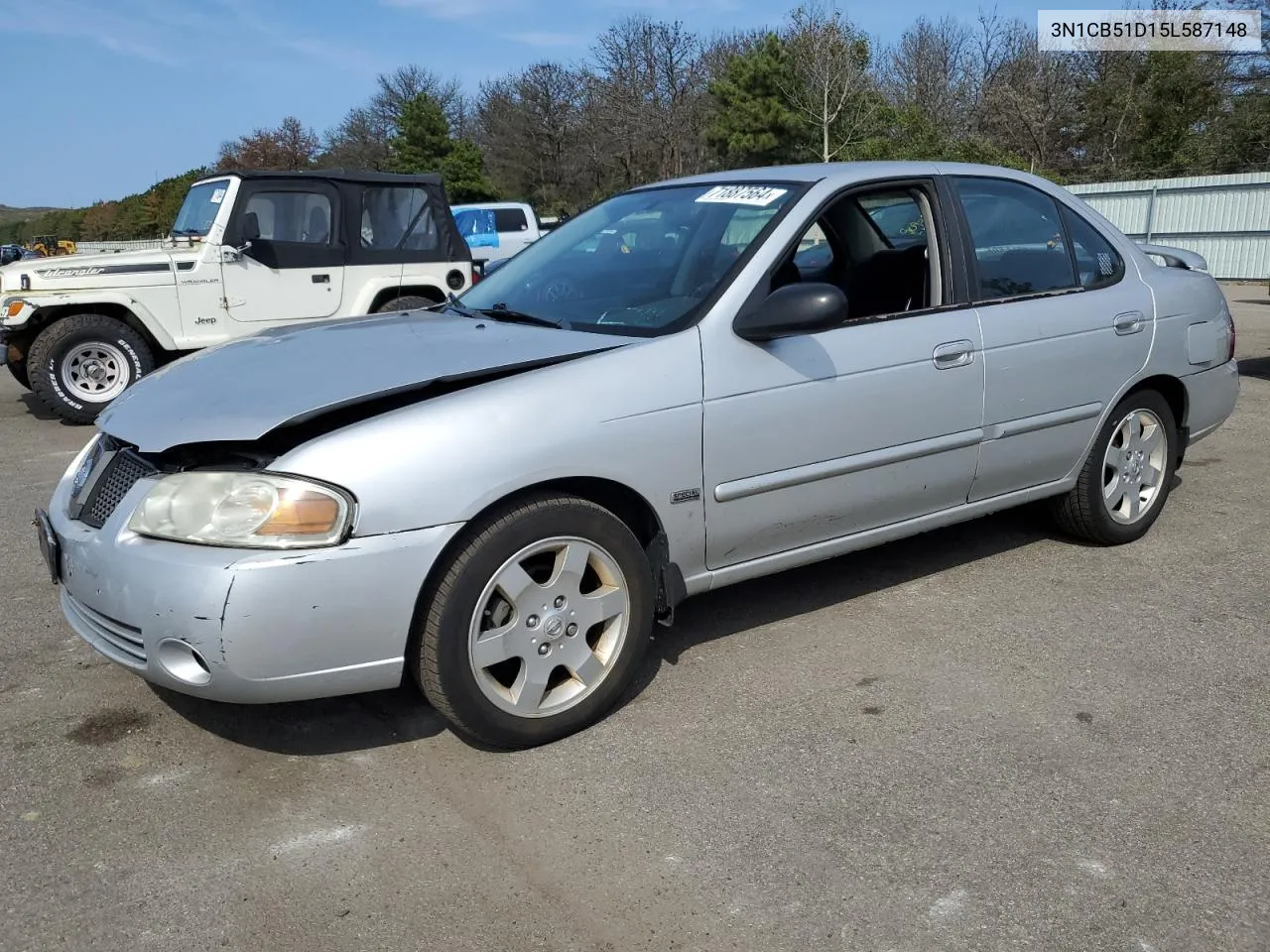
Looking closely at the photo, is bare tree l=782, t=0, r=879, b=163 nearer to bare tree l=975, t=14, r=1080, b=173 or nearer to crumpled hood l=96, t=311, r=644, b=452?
bare tree l=975, t=14, r=1080, b=173

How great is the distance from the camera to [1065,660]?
12.0ft

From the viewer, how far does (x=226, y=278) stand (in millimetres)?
8742

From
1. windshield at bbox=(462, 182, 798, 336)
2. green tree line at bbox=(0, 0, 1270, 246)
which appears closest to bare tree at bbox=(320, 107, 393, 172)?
green tree line at bbox=(0, 0, 1270, 246)

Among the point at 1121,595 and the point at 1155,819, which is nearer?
the point at 1155,819

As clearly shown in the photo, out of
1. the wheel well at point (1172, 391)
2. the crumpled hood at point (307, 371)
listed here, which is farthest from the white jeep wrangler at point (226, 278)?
the wheel well at point (1172, 391)

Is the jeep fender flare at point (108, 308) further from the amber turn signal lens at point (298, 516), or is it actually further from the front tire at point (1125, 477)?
the front tire at point (1125, 477)

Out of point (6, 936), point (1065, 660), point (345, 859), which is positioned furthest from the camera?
point (1065, 660)

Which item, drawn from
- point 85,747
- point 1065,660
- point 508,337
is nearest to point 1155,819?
point 1065,660

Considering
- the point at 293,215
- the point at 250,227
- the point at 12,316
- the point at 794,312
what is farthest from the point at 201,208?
the point at 794,312

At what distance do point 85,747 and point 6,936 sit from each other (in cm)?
87

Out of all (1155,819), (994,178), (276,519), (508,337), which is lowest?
(1155,819)

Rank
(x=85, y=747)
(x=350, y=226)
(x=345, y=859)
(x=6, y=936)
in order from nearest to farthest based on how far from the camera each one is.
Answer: (x=6, y=936) < (x=345, y=859) < (x=85, y=747) < (x=350, y=226)

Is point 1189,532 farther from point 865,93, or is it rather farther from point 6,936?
point 865,93

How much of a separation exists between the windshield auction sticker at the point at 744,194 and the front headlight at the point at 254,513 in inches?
74.8
